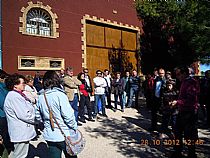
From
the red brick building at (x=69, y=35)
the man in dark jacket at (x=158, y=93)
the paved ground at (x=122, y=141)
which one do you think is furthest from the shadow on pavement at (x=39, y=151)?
the red brick building at (x=69, y=35)

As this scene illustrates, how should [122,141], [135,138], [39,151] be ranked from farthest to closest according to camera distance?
[135,138] < [122,141] < [39,151]

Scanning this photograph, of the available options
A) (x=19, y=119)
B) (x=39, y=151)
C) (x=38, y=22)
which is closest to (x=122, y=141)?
(x=39, y=151)

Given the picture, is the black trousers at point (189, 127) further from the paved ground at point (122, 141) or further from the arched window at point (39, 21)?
the arched window at point (39, 21)

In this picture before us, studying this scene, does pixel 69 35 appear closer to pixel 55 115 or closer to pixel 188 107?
pixel 188 107

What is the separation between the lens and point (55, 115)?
Answer: 3346mm

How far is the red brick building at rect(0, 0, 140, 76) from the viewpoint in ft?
35.9

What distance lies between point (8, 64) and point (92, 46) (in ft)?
16.7

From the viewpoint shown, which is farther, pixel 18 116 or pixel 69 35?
pixel 69 35

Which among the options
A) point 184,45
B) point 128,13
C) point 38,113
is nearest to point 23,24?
point 128,13

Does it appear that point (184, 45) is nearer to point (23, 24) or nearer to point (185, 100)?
point (23, 24)

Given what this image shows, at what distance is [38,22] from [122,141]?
7.90 m

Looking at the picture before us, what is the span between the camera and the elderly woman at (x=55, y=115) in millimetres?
3346

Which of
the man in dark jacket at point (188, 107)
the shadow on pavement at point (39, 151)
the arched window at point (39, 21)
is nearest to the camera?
the man in dark jacket at point (188, 107)

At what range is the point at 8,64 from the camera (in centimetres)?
1066
